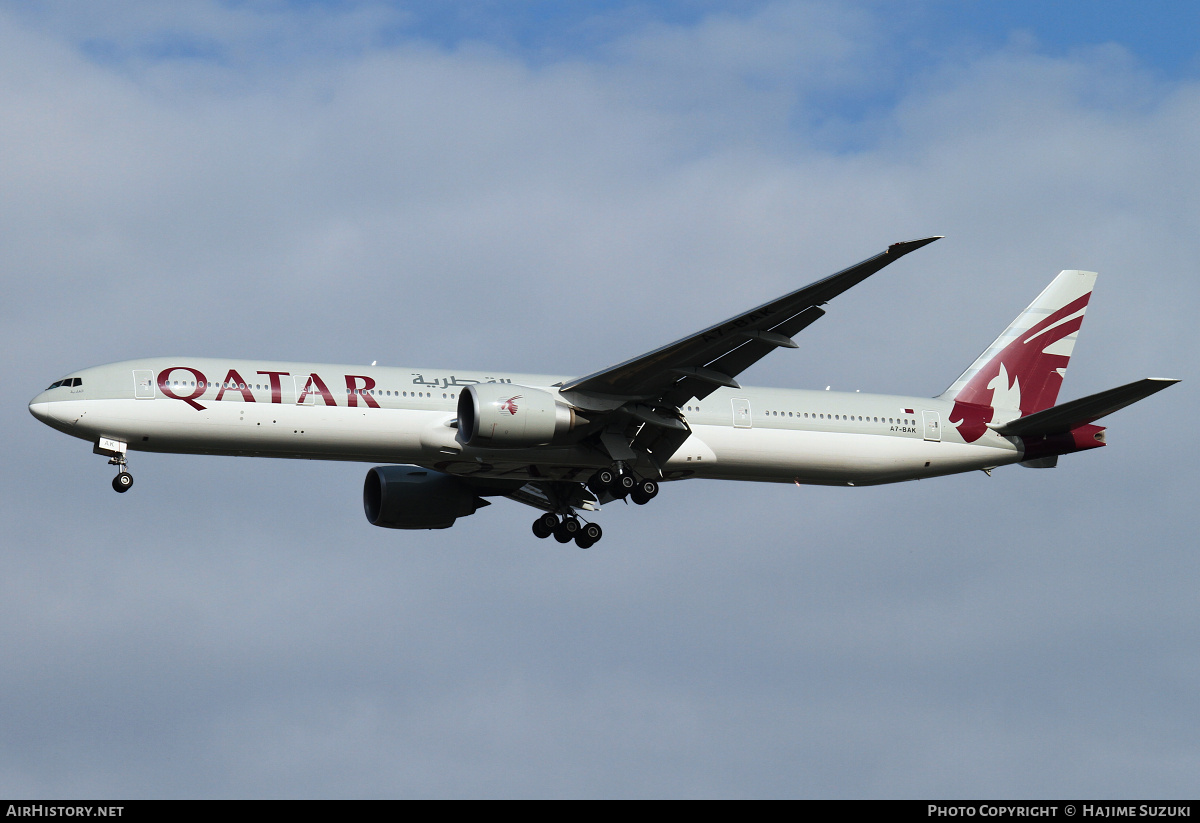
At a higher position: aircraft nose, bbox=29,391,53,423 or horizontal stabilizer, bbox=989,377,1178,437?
aircraft nose, bbox=29,391,53,423

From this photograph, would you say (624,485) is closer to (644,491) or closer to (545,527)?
(644,491)

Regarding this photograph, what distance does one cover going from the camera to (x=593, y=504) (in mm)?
Answer: 44125

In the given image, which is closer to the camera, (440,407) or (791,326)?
(791,326)

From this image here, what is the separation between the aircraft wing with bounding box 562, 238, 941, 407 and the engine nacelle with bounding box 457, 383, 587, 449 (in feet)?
3.71

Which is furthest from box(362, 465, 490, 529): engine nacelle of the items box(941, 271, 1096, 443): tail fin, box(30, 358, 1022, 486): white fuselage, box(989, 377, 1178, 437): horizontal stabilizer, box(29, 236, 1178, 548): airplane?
box(989, 377, 1178, 437): horizontal stabilizer

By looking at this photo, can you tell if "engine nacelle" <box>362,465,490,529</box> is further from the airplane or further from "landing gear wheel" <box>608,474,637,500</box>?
"landing gear wheel" <box>608,474,637,500</box>

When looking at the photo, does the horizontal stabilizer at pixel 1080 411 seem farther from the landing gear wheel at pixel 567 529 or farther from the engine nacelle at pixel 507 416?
the engine nacelle at pixel 507 416

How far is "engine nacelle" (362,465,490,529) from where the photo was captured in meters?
44.6

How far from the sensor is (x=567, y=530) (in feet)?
143

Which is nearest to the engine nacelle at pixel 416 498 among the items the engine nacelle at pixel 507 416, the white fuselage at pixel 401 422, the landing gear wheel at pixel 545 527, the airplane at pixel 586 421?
the airplane at pixel 586 421

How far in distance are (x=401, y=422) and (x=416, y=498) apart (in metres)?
7.11
